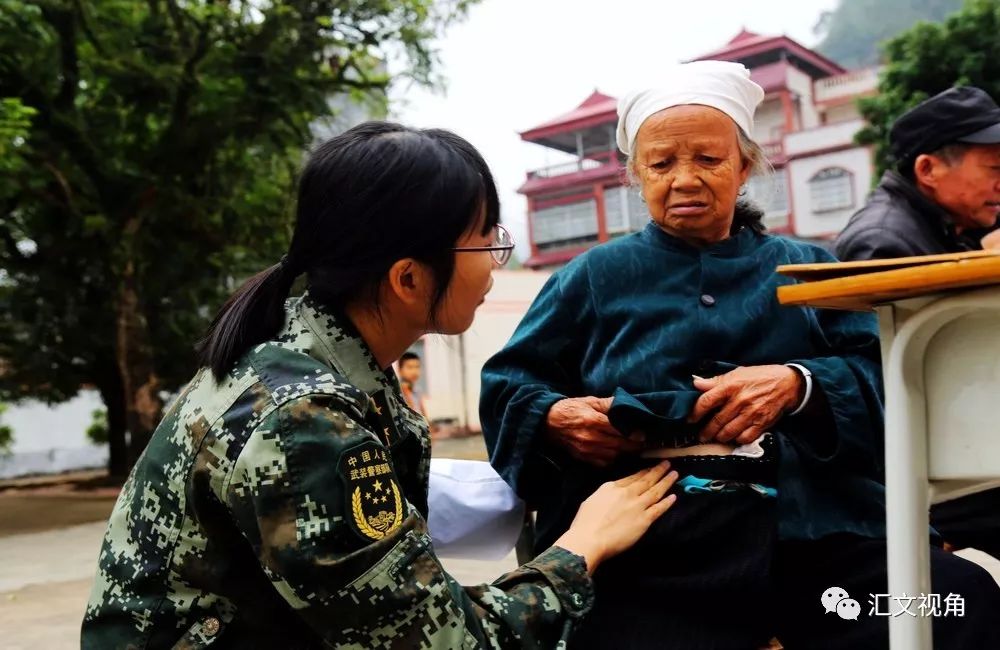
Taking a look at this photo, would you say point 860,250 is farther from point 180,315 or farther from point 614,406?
point 180,315

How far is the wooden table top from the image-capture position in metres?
1.05

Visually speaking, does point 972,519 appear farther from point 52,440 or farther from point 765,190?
point 52,440

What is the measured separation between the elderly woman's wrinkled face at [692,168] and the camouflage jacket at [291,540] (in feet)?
2.34

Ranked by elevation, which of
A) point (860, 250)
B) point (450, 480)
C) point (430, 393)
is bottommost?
point (430, 393)

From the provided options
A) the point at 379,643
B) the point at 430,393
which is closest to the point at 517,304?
the point at 430,393

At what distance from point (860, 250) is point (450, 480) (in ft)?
3.96

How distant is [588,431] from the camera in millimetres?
1513

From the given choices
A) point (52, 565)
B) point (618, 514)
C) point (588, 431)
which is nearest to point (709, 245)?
point (588, 431)

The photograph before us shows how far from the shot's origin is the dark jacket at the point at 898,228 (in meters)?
2.26

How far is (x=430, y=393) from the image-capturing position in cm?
2077

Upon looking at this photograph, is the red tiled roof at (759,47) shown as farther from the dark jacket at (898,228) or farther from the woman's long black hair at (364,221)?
the woman's long black hair at (364,221)

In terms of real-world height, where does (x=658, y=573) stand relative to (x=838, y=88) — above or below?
below

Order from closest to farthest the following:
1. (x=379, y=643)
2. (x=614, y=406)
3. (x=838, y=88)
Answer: (x=379, y=643) < (x=614, y=406) < (x=838, y=88)

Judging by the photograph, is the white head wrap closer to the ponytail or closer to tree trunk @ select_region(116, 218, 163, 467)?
the ponytail
